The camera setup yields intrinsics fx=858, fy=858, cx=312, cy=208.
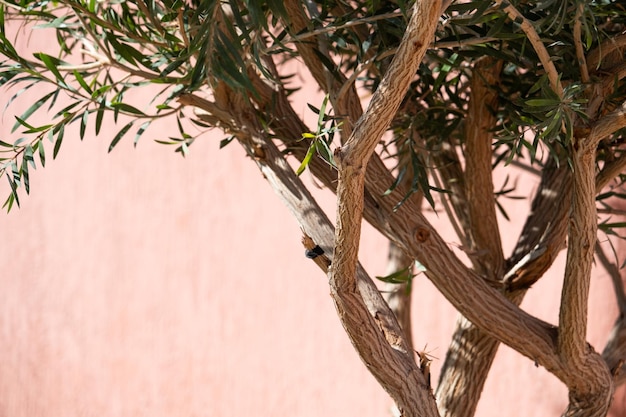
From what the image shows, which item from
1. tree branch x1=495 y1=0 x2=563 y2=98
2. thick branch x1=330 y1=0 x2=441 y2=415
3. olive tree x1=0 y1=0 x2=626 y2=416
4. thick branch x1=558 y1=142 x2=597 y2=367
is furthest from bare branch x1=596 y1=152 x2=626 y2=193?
thick branch x1=330 y1=0 x2=441 y2=415

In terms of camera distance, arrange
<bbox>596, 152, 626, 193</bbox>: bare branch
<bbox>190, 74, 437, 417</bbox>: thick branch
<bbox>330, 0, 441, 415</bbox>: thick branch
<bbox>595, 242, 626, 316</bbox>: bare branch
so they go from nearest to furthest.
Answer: <bbox>330, 0, 441, 415</bbox>: thick branch < <bbox>190, 74, 437, 417</bbox>: thick branch < <bbox>596, 152, 626, 193</bbox>: bare branch < <bbox>595, 242, 626, 316</bbox>: bare branch

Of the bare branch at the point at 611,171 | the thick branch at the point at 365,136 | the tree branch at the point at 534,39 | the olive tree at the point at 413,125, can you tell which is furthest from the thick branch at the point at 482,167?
the thick branch at the point at 365,136

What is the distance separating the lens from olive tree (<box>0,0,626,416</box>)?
0.86m

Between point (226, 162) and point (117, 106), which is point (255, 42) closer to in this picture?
point (117, 106)

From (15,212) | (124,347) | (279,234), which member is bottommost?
(279,234)

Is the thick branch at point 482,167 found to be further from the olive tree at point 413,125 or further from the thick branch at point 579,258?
the thick branch at point 579,258

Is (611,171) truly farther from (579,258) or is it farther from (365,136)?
(365,136)

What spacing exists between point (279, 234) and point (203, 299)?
381 millimetres

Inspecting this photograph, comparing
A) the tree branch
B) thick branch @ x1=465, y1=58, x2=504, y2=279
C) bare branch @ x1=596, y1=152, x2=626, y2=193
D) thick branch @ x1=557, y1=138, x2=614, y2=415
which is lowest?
thick branch @ x1=557, y1=138, x2=614, y2=415

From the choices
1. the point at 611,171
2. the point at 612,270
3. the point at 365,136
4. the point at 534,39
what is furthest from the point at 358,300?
the point at 612,270

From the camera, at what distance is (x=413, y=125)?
1.19 meters

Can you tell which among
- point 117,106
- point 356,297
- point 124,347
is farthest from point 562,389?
point 124,347

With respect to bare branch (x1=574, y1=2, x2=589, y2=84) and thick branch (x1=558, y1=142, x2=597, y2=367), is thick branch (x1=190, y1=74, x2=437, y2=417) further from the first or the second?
bare branch (x1=574, y1=2, x2=589, y2=84)

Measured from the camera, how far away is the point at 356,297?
0.96m
